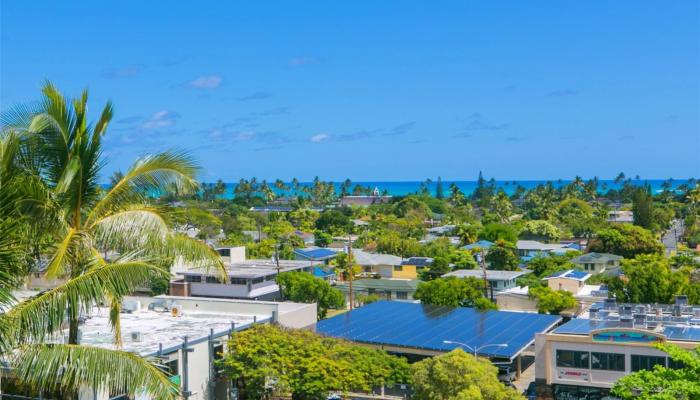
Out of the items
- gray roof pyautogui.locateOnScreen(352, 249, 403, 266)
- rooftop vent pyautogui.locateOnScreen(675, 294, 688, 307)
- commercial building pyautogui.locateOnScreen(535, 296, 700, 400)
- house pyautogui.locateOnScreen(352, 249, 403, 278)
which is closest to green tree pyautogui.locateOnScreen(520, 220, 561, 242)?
gray roof pyautogui.locateOnScreen(352, 249, 403, 266)

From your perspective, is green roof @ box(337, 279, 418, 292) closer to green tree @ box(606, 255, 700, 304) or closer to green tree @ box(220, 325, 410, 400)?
green tree @ box(606, 255, 700, 304)

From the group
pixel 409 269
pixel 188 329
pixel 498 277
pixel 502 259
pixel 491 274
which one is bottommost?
pixel 498 277

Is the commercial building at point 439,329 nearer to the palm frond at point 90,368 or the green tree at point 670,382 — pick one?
the green tree at point 670,382

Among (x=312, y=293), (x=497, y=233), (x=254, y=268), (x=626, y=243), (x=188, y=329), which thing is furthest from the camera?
(x=497, y=233)

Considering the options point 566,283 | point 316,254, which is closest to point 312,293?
point 566,283

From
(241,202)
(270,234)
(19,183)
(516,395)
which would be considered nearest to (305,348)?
(516,395)

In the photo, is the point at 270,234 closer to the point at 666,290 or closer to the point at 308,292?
the point at 308,292

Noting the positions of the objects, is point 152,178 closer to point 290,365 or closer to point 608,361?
point 290,365

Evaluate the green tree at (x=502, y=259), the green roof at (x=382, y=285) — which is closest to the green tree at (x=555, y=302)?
the green roof at (x=382, y=285)
